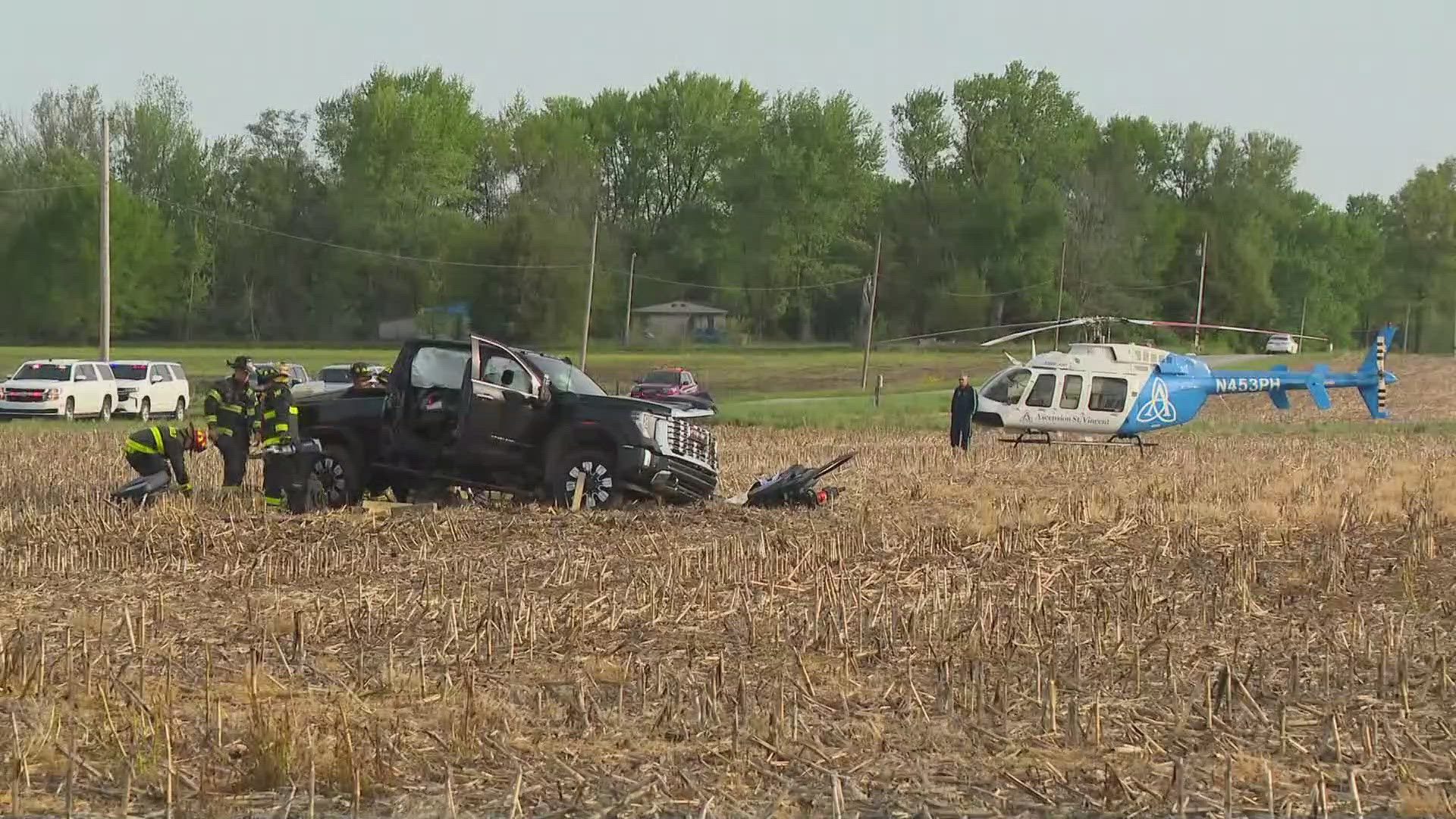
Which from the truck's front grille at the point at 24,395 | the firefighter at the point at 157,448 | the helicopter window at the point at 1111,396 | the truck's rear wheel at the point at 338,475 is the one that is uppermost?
the helicopter window at the point at 1111,396

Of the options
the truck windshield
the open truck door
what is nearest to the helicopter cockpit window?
the truck windshield

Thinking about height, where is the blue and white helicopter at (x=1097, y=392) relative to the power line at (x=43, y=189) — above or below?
below

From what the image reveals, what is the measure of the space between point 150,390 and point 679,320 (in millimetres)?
57502

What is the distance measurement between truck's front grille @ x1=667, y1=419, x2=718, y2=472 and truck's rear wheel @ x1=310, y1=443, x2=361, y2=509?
323cm

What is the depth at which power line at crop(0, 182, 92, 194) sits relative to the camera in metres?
82.5

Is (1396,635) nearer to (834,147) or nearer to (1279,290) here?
(834,147)

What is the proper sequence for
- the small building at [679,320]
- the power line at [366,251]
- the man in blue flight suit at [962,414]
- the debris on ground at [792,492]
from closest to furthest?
the debris on ground at [792,492] → the man in blue flight suit at [962,414] → the power line at [366,251] → the small building at [679,320]

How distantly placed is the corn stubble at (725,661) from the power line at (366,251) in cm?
6606

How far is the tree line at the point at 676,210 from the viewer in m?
89.6

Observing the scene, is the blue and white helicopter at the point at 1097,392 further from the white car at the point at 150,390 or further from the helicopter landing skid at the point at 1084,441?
the white car at the point at 150,390

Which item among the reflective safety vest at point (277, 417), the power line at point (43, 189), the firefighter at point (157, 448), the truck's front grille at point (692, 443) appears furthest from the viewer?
the power line at point (43, 189)

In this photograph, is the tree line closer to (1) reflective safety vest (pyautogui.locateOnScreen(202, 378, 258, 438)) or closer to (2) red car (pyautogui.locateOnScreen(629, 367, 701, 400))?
(2) red car (pyautogui.locateOnScreen(629, 367, 701, 400))

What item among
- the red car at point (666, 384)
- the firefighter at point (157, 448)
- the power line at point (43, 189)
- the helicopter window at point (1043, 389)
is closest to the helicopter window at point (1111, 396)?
the helicopter window at point (1043, 389)

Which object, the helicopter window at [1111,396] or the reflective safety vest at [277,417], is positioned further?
the helicopter window at [1111,396]
